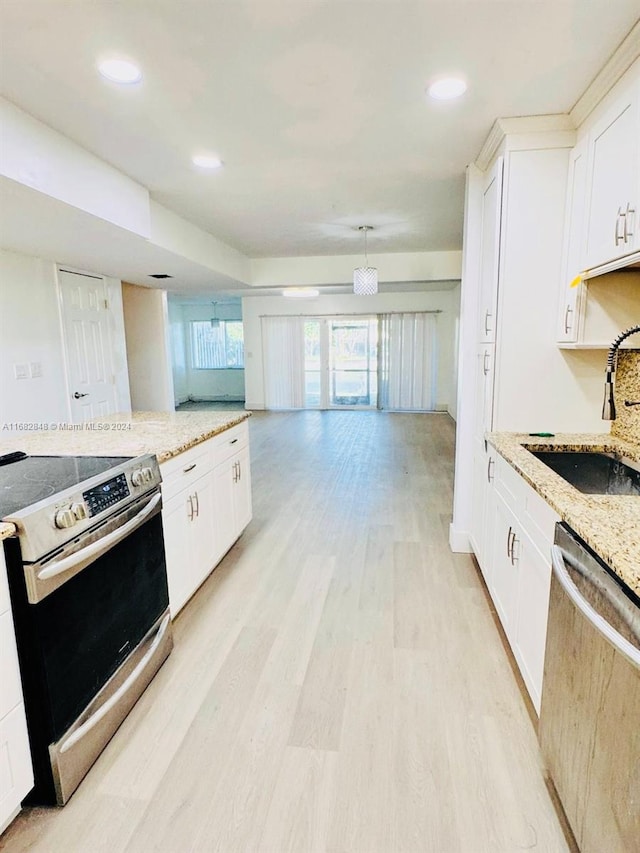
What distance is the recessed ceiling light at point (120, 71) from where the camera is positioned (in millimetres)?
1699

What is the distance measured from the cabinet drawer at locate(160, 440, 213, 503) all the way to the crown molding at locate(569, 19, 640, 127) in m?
2.32

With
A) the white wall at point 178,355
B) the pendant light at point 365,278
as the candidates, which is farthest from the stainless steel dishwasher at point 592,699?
the white wall at point 178,355

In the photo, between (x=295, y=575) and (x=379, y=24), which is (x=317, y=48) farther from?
(x=295, y=575)

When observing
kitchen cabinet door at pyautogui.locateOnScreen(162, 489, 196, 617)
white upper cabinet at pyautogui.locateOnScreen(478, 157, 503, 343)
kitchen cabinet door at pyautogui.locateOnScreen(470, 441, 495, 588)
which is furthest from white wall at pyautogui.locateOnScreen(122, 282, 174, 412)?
kitchen cabinet door at pyautogui.locateOnScreen(470, 441, 495, 588)

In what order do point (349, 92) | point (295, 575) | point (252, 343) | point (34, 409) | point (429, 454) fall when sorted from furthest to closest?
point (252, 343) < point (429, 454) < point (34, 409) < point (295, 575) < point (349, 92)

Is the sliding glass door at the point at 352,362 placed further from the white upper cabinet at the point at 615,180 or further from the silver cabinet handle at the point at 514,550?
the silver cabinet handle at the point at 514,550

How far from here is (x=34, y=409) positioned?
13.1ft

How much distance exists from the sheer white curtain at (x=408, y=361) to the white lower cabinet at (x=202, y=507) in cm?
591

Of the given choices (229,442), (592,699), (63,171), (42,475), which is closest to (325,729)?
(592,699)

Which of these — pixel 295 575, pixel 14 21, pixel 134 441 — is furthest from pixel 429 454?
pixel 14 21

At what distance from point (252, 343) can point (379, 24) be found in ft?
25.8

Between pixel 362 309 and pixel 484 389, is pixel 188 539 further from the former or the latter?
pixel 362 309

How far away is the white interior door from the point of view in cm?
436

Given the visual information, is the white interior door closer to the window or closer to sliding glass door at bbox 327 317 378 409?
sliding glass door at bbox 327 317 378 409
